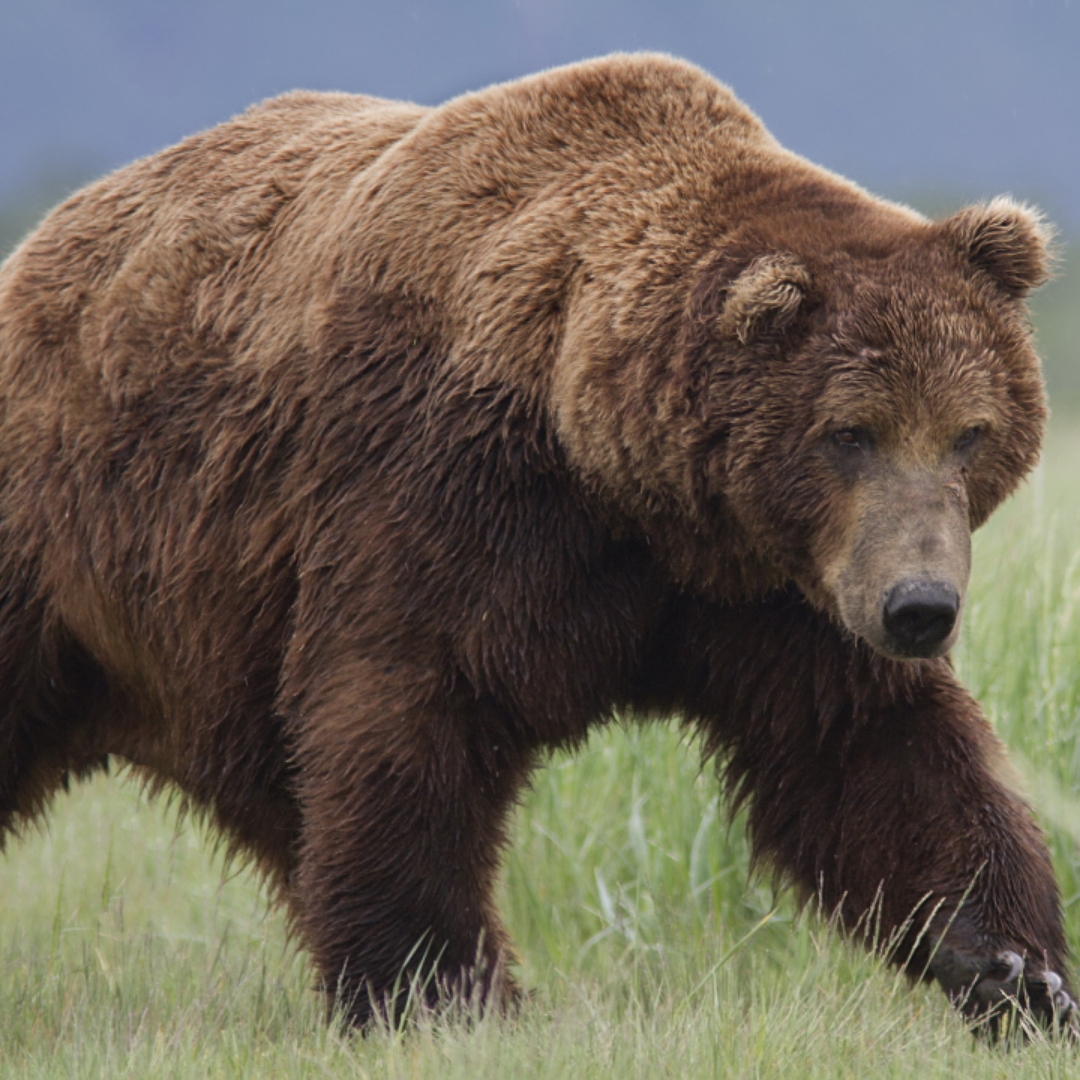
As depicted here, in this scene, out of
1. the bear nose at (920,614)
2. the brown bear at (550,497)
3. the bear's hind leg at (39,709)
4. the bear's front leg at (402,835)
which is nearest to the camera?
the bear nose at (920,614)

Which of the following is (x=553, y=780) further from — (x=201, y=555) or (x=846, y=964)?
(x=201, y=555)

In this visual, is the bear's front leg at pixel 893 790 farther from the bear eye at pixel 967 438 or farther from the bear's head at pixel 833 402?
the bear eye at pixel 967 438

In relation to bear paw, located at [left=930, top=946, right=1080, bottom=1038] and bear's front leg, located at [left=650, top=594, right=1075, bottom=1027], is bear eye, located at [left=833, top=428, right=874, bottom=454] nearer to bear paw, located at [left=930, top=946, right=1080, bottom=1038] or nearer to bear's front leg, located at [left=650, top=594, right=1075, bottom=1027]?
bear's front leg, located at [left=650, top=594, right=1075, bottom=1027]

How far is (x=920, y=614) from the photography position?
11.5 ft

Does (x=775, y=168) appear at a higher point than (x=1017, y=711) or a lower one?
higher

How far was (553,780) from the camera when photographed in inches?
245

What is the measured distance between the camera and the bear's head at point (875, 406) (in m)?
3.62

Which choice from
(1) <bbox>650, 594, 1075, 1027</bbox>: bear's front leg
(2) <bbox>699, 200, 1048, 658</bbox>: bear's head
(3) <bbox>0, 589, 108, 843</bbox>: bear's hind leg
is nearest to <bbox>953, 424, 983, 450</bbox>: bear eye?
(2) <bbox>699, 200, 1048, 658</bbox>: bear's head

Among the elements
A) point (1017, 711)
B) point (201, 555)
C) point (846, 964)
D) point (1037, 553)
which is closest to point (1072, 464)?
point (1037, 553)

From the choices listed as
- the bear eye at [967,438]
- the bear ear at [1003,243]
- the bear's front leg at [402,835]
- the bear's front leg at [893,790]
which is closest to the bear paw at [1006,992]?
the bear's front leg at [893,790]

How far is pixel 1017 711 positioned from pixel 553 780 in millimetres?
1655

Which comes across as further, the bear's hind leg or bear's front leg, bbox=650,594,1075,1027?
the bear's hind leg

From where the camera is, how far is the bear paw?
4.03 m

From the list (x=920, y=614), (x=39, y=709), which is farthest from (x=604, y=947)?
(x=920, y=614)
